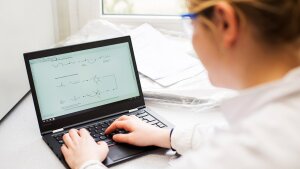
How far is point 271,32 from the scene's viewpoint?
0.45 m

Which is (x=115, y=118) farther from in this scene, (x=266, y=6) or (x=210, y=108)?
(x=266, y=6)

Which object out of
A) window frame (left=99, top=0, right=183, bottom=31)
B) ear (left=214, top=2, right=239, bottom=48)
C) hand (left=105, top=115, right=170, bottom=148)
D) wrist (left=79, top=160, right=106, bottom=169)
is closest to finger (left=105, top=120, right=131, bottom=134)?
hand (left=105, top=115, right=170, bottom=148)

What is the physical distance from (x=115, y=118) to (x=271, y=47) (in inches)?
18.6

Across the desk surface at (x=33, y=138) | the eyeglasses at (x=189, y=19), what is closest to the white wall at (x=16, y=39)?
the desk surface at (x=33, y=138)

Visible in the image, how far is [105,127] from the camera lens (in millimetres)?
812

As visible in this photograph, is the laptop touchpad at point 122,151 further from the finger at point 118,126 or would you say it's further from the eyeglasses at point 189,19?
the eyeglasses at point 189,19

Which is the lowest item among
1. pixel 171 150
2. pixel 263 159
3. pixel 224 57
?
pixel 171 150

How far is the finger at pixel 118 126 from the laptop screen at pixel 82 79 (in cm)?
8

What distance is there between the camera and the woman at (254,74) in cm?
42

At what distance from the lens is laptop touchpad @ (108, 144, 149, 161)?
72 cm

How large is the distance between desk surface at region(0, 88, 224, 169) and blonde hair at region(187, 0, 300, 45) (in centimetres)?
36

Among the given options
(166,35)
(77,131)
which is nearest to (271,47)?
(77,131)

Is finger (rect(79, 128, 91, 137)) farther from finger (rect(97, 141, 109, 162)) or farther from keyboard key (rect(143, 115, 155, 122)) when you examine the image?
keyboard key (rect(143, 115, 155, 122))

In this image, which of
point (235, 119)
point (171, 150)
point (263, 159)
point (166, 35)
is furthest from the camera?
point (166, 35)
